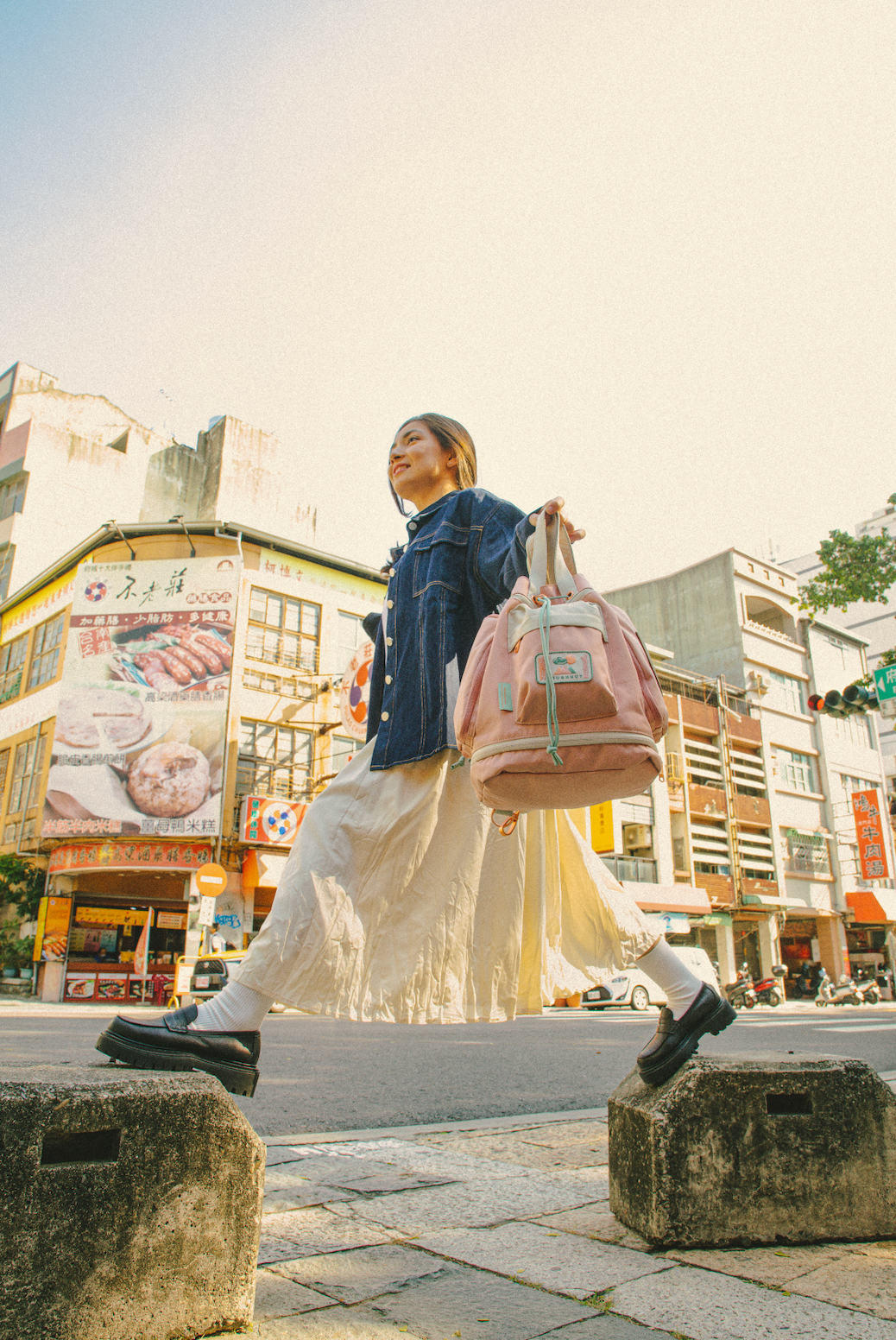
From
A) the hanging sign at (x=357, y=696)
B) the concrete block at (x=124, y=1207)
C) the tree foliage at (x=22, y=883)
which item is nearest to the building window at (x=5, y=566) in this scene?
the tree foliage at (x=22, y=883)

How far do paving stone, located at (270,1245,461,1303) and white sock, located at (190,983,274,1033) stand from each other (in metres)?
0.47

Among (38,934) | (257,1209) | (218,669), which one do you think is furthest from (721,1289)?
(38,934)

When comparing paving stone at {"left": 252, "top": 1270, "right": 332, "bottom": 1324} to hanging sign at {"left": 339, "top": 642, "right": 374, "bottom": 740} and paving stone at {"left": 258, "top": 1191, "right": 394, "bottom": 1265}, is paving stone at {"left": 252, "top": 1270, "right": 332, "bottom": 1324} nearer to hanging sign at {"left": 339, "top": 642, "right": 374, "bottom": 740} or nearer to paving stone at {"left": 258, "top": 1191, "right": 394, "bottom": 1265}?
paving stone at {"left": 258, "top": 1191, "right": 394, "bottom": 1265}

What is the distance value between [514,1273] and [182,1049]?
0.80 m

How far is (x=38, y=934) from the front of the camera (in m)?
21.6

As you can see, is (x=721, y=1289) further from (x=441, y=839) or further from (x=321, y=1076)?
(x=321, y=1076)

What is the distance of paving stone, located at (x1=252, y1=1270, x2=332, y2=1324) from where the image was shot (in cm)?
157

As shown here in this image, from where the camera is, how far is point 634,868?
2766cm

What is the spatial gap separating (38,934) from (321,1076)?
62.3 feet

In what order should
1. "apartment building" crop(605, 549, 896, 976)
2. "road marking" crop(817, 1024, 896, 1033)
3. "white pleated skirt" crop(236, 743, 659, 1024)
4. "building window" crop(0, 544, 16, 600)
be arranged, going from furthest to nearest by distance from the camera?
"apartment building" crop(605, 549, 896, 976), "building window" crop(0, 544, 16, 600), "road marking" crop(817, 1024, 896, 1033), "white pleated skirt" crop(236, 743, 659, 1024)

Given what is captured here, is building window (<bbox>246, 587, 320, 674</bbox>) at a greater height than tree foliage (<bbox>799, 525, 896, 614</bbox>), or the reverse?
building window (<bbox>246, 587, 320, 674</bbox>)

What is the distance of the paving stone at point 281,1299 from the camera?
61.7 inches

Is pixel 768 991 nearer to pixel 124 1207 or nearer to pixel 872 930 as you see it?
pixel 872 930

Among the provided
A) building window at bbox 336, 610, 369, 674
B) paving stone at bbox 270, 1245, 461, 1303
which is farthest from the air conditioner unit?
paving stone at bbox 270, 1245, 461, 1303
